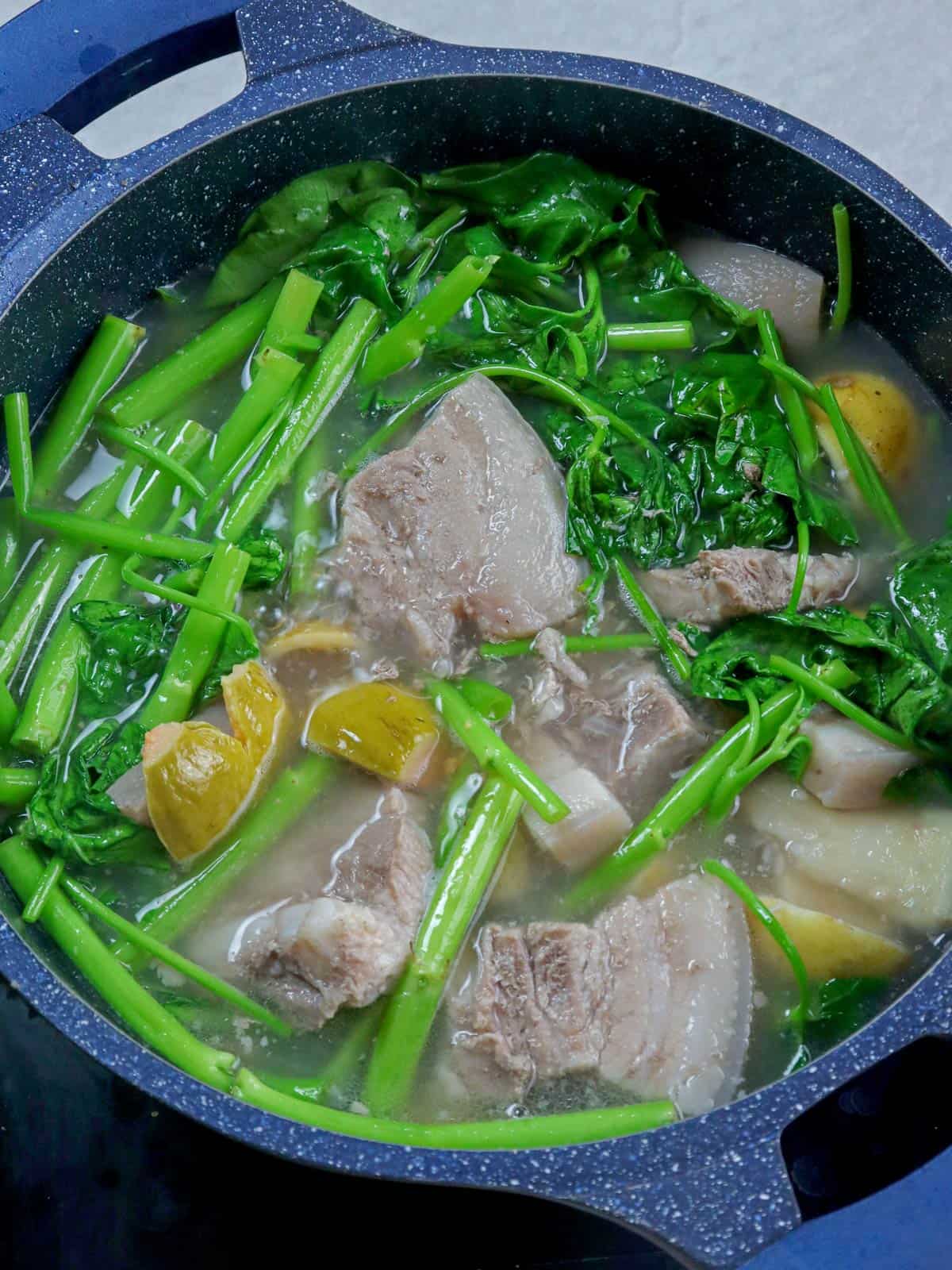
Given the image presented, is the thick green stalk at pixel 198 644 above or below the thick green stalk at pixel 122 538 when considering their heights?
below

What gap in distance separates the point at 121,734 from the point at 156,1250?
2.46 ft

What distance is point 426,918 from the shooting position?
1838 mm

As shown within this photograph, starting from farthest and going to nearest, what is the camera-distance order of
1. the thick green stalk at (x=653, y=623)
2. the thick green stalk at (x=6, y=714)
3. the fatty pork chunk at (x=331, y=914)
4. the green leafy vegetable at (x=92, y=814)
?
1. the thick green stalk at (x=653, y=623)
2. the thick green stalk at (x=6, y=714)
3. the green leafy vegetable at (x=92, y=814)
4. the fatty pork chunk at (x=331, y=914)

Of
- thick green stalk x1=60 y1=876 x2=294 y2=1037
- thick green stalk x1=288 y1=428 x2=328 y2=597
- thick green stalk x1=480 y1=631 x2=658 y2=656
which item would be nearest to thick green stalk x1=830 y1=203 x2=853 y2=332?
thick green stalk x1=480 y1=631 x2=658 y2=656

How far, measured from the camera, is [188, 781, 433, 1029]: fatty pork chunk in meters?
1.75

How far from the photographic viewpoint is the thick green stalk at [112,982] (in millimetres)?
1696

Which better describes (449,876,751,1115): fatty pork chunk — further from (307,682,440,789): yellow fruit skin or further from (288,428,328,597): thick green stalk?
(288,428,328,597): thick green stalk

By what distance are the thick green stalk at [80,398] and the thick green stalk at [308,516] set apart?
39cm

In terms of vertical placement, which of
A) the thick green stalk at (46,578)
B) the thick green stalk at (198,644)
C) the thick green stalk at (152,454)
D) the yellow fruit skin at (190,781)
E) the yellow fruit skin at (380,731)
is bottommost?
the yellow fruit skin at (380,731)

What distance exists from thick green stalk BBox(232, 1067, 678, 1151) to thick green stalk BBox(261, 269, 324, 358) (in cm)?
129

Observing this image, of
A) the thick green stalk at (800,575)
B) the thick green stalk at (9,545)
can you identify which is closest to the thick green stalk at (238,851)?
the thick green stalk at (9,545)

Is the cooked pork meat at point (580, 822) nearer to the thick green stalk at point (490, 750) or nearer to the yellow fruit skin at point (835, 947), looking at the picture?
the thick green stalk at point (490, 750)

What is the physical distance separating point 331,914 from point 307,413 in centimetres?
95

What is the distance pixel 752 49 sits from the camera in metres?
3.24
